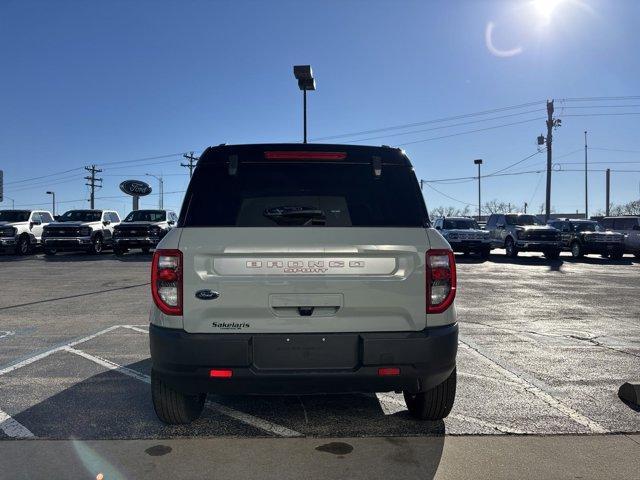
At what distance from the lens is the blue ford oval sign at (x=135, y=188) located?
140 ft

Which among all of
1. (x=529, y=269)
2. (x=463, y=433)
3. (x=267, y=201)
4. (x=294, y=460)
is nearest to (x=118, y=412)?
(x=294, y=460)

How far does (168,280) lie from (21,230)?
2550 cm

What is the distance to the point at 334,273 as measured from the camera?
331 centimetres

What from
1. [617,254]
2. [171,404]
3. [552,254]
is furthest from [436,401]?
[617,254]

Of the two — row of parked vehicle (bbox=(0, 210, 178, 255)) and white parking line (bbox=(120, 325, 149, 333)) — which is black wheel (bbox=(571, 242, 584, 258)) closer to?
row of parked vehicle (bbox=(0, 210, 178, 255))

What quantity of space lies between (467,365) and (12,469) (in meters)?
4.46

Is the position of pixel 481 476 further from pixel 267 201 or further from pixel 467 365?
pixel 467 365

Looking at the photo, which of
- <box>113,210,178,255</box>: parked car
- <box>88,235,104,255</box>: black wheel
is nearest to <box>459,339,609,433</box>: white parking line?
<box>113,210,178,255</box>: parked car

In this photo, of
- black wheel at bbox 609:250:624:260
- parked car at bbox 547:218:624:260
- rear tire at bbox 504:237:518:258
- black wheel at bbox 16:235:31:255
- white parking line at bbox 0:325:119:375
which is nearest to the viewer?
white parking line at bbox 0:325:119:375

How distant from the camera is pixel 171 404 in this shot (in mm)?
3828

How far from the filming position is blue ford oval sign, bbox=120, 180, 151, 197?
42594 mm

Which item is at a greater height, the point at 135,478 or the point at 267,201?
the point at 267,201

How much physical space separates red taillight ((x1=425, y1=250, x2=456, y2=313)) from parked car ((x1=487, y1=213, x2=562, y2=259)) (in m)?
21.8

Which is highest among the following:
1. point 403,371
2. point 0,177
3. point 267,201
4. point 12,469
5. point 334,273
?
point 0,177
